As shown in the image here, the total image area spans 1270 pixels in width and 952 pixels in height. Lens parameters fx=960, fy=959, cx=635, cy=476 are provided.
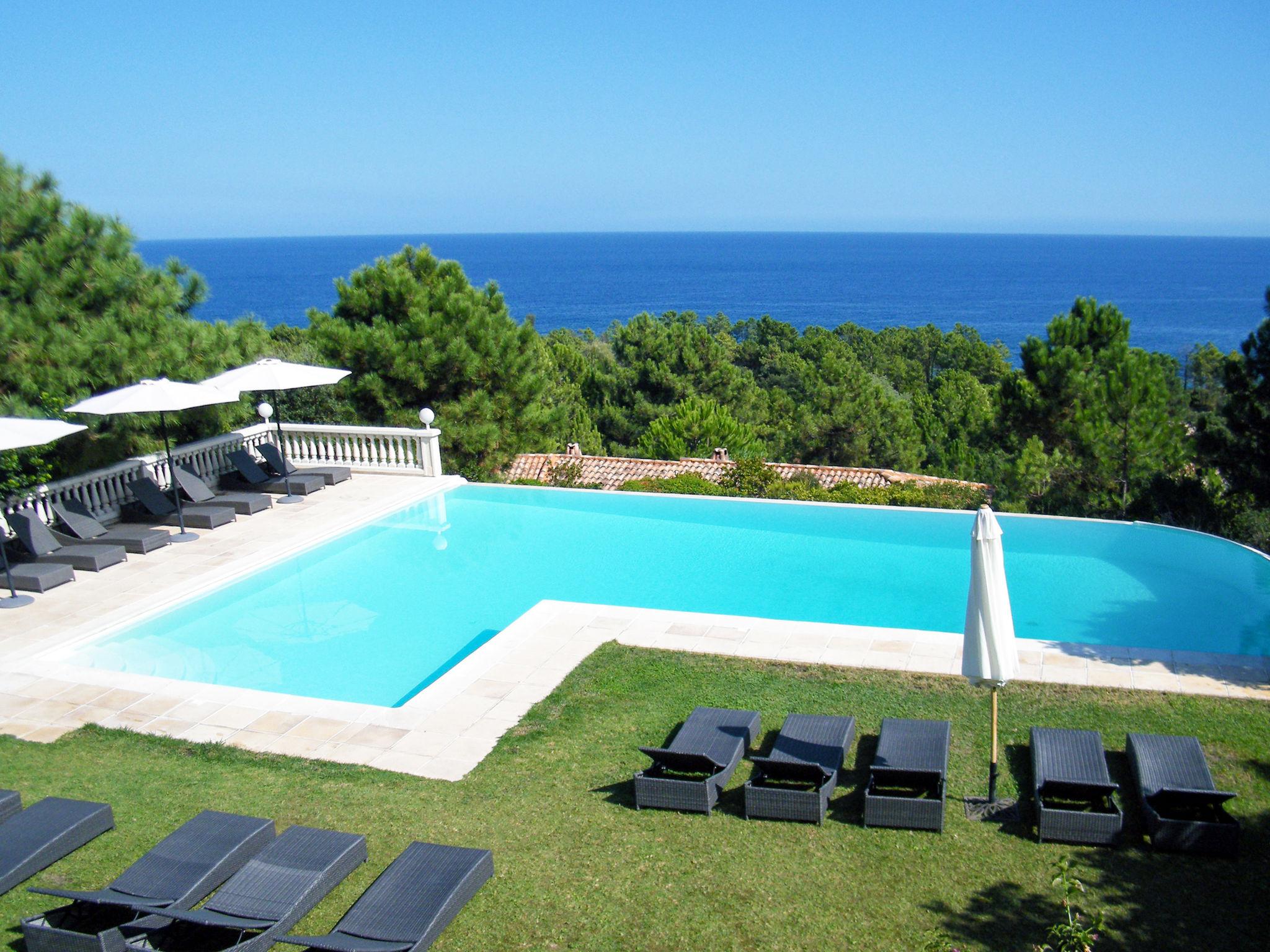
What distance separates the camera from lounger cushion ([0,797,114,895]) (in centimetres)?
552

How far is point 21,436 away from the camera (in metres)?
10.3

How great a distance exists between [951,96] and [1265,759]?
4198 inches

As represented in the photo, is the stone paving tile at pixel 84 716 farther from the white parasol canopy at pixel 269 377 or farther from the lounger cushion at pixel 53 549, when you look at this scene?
the white parasol canopy at pixel 269 377

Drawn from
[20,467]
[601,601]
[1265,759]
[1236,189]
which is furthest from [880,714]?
[1236,189]

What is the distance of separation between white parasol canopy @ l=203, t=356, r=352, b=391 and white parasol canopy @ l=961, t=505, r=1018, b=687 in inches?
439

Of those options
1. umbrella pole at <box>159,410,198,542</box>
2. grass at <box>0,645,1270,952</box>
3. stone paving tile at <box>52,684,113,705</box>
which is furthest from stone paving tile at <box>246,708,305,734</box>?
umbrella pole at <box>159,410,198,542</box>

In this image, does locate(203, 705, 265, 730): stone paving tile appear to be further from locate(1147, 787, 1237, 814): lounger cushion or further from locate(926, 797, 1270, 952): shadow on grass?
locate(1147, 787, 1237, 814): lounger cushion

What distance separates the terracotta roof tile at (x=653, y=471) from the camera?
66.2ft

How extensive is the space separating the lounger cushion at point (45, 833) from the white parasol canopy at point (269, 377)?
8.75 meters

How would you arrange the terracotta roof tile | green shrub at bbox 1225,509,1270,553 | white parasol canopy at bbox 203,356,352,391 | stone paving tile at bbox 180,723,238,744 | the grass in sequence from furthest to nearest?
the terracotta roof tile, white parasol canopy at bbox 203,356,352,391, green shrub at bbox 1225,509,1270,553, stone paving tile at bbox 180,723,238,744, the grass

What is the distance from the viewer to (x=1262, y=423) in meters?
12.1

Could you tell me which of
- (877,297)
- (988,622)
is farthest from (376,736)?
(877,297)

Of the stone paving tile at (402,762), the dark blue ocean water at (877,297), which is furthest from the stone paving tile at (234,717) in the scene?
the dark blue ocean water at (877,297)

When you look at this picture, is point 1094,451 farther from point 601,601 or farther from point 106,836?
point 106,836
